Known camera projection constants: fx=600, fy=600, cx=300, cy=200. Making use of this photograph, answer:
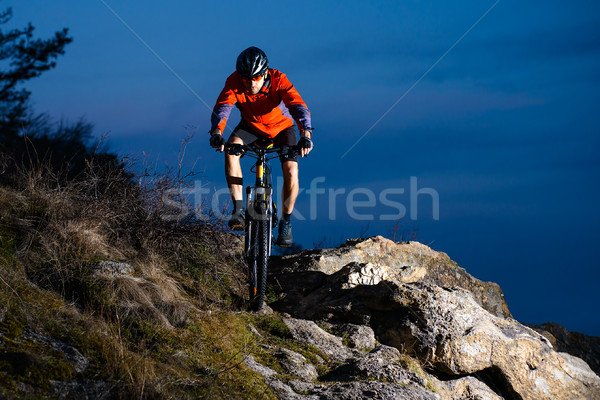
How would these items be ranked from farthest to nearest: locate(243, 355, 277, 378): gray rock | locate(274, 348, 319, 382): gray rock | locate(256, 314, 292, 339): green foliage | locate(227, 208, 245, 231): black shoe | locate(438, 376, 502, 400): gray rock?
locate(227, 208, 245, 231): black shoe → locate(256, 314, 292, 339): green foliage → locate(438, 376, 502, 400): gray rock → locate(274, 348, 319, 382): gray rock → locate(243, 355, 277, 378): gray rock

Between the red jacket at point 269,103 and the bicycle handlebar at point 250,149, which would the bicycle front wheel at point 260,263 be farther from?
the red jacket at point 269,103

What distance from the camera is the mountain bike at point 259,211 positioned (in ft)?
20.9

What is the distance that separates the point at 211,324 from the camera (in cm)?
508

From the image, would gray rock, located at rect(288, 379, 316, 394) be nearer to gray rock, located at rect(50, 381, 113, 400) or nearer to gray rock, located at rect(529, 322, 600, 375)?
gray rock, located at rect(50, 381, 113, 400)

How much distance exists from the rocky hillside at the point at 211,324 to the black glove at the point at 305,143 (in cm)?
148

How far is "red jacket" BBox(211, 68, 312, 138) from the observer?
22.0ft

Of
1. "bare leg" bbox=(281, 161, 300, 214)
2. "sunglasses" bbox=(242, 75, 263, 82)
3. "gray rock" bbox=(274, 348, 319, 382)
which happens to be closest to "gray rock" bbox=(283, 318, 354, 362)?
"gray rock" bbox=(274, 348, 319, 382)

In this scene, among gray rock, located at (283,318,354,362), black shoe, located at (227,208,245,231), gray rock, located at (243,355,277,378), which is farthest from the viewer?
black shoe, located at (227,208,245,231)

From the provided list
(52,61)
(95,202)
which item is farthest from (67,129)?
(95,202)

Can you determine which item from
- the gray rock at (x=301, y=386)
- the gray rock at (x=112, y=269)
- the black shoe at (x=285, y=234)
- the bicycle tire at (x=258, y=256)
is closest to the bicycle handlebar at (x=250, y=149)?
the bicycle tire at (x=258, y=256)

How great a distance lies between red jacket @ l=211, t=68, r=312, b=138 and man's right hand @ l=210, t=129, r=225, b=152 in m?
0.37

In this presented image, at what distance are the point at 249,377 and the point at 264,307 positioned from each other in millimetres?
2093

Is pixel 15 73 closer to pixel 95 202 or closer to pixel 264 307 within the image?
pixel 95 202

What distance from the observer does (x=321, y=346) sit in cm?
542
